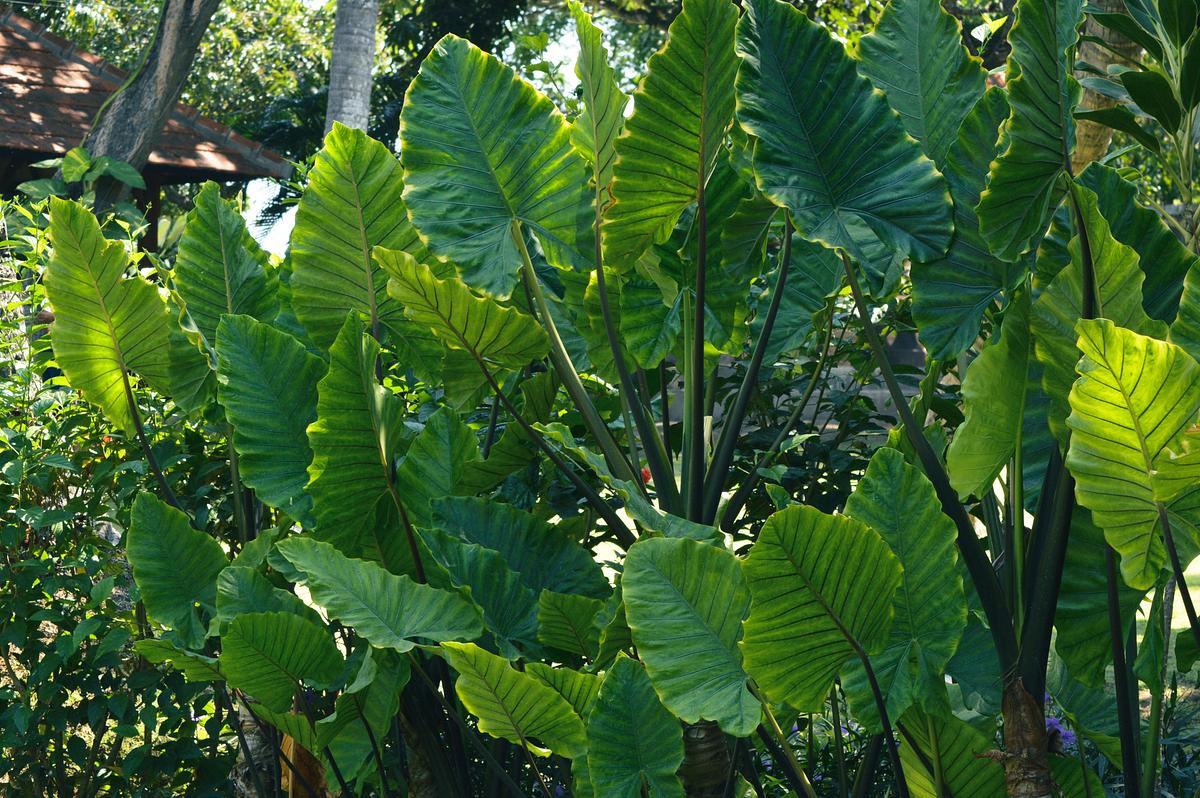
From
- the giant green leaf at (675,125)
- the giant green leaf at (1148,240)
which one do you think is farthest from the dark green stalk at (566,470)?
the giant green leaf at (1148,240)

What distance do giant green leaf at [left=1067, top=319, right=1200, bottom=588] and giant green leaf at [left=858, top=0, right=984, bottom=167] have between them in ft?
2.99

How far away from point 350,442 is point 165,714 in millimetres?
1180

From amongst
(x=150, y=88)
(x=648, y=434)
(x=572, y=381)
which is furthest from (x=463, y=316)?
(x=150, y=88)

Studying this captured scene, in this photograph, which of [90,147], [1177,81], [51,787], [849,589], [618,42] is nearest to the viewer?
[849,589]

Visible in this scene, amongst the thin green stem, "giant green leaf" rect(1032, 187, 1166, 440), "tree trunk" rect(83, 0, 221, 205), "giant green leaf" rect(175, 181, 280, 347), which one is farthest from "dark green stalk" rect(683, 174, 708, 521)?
"tree trunk" rect(83, 0, 221, 205)

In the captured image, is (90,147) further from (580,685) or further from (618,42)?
(618,42)

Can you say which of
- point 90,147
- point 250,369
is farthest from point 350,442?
point 90,147

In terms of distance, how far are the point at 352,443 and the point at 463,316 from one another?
1.04 ft

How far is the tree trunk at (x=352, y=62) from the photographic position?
8.31m

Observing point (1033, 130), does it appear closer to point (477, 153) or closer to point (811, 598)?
point (811, 598)

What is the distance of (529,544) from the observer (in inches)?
87.0

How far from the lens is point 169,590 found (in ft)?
7.70

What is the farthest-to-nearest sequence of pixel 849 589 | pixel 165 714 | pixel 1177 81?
pixel 165 714 < pixel 1177 81 < pixel 849 589

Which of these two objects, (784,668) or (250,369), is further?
(250,369)
